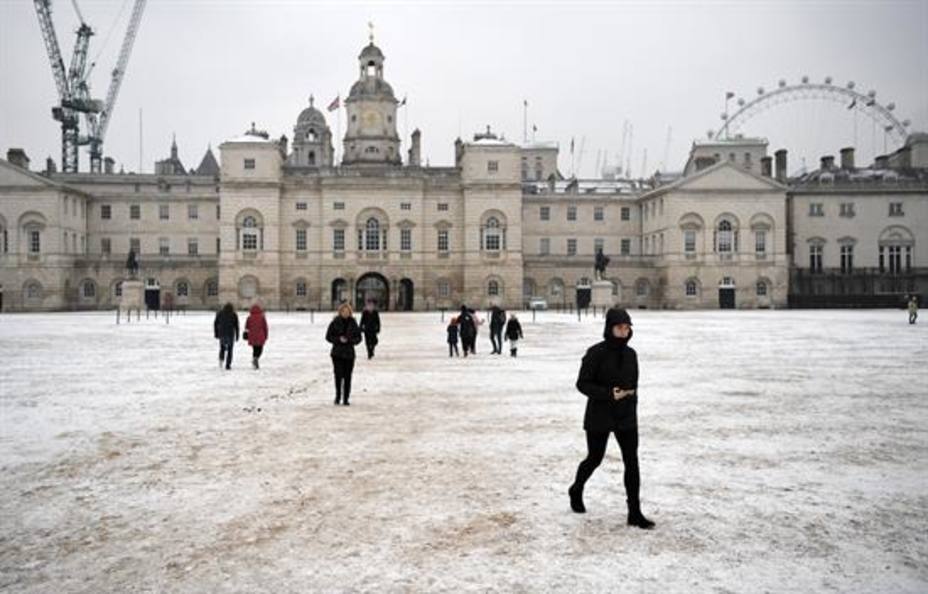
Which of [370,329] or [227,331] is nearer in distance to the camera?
[227,331]

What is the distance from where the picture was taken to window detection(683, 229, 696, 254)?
7231 centimetres

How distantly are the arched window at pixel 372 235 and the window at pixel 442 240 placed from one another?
543cm

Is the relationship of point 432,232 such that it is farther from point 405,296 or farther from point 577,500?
point 577,500

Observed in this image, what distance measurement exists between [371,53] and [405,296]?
25.1 meters

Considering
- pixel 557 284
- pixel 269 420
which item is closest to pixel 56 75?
pixel 557 284

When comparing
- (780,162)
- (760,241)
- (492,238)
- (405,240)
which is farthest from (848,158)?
(405,240)

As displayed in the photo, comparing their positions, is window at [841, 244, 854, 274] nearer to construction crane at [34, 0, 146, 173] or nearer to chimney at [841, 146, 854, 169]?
chimney at [841, 146, 854, 169]

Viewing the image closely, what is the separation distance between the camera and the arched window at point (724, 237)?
73188 mm

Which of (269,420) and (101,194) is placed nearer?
(269,420)

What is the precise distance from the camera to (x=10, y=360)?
883 inches

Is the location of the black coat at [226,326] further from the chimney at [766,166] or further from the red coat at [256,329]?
the chimney at [766,166]

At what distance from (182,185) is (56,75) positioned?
43276mm

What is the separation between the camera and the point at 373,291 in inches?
2977

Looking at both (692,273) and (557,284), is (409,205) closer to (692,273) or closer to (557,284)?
(557,284)
